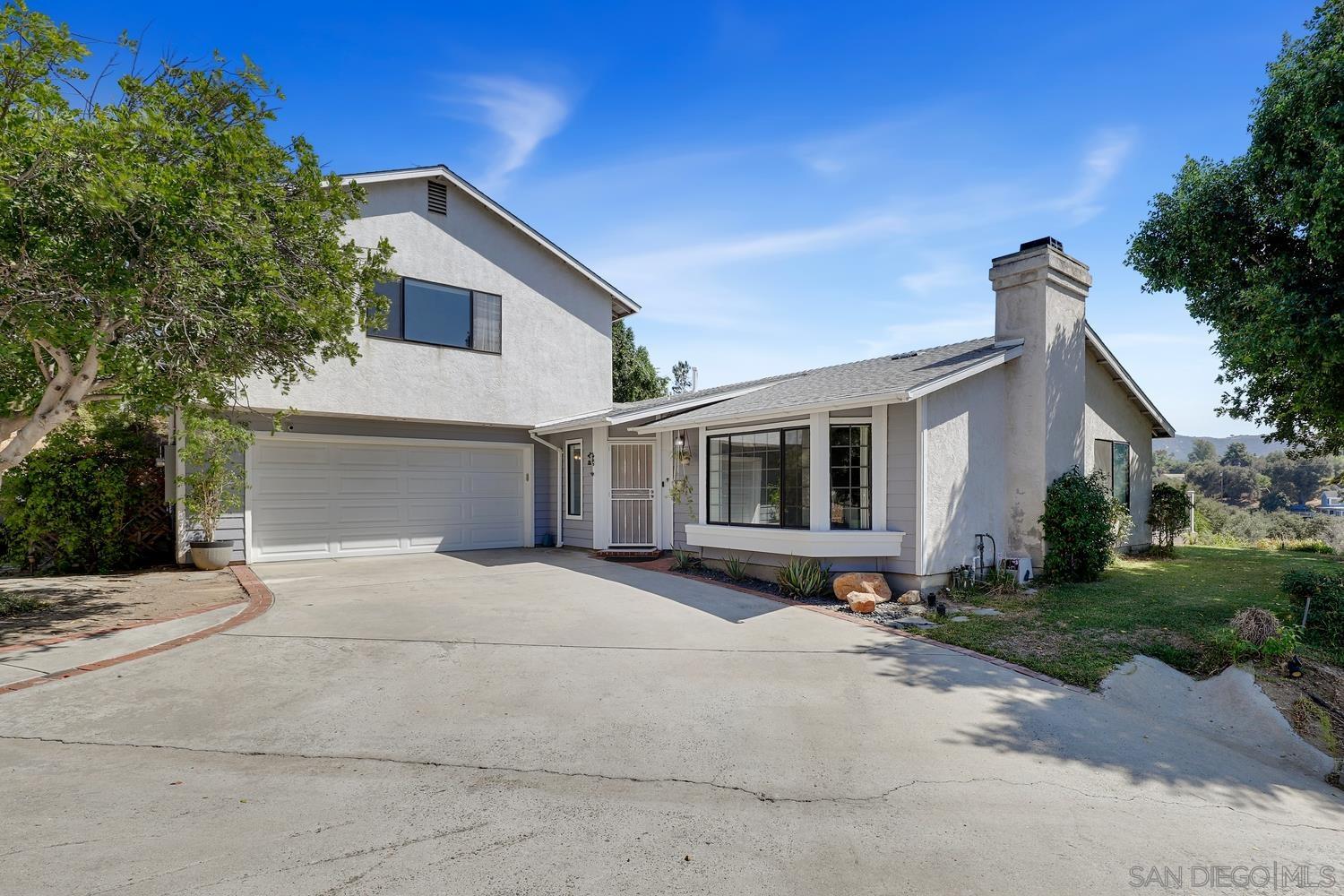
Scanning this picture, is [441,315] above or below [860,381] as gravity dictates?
above

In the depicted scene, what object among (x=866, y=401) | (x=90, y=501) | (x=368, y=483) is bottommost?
(x=90, y=501)

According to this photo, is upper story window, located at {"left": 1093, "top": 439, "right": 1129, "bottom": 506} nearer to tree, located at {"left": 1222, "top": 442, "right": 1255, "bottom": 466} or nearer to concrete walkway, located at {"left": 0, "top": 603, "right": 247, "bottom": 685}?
concrete walkway, located at {"left": 0, "top": 603, "right": 247, "bottom": 685}

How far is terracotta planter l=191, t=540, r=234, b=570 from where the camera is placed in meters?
10.8

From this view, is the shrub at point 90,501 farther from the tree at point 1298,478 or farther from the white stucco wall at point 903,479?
the tree at point 1298,478

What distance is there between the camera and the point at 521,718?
4824mm

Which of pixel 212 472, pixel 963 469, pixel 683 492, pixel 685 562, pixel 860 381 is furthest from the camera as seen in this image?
pixel 683 492

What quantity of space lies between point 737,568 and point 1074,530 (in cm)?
512

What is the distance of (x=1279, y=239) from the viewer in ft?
31.6

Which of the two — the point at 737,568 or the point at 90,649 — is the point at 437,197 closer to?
the point at 737,568

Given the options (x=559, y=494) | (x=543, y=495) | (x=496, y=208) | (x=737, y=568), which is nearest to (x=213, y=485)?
(x=543, y=495)

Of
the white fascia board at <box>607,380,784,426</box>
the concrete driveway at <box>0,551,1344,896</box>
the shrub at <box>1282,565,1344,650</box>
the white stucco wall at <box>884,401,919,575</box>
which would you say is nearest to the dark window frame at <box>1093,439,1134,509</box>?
the shrub at <box>1282,565,1344,650</box>

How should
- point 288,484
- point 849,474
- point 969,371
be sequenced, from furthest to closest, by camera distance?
point 288,484 → point 849,474 → point 969,371

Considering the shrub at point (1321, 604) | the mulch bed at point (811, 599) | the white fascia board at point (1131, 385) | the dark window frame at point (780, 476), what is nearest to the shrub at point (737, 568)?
the mulch bed at point (811, 599)

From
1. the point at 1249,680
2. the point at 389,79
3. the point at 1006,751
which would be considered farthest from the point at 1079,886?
the point at 389,79
